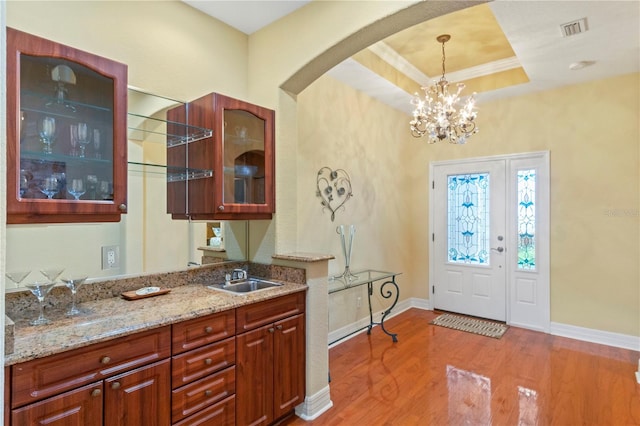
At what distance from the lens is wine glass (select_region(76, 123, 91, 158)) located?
1.80m

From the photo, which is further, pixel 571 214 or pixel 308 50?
pixel 571 214

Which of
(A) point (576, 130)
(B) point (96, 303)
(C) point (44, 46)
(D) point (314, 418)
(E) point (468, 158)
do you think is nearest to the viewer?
(C) point (44, 46)

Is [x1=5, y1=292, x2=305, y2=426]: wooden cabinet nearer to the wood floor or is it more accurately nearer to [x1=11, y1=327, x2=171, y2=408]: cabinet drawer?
[x1=11, y1=327, x2=171, y2=408]: cabinet drawer

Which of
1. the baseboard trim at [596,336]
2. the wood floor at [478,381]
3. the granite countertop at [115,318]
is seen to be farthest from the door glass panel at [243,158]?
the baseboard trim at [596,336]

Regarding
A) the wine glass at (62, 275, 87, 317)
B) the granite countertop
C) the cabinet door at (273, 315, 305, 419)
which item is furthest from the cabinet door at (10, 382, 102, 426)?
the cabinet door at (273, 315, 305, 419)

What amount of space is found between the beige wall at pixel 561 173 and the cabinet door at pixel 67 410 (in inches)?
86.7

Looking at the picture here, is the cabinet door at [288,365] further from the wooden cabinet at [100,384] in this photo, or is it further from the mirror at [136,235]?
the mirror at [136,235]

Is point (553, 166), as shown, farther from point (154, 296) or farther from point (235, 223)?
point (154, 296)

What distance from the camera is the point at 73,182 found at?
1760 millimetres

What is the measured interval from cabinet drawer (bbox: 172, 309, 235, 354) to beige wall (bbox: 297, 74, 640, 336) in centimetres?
155

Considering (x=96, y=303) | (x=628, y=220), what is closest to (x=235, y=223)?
(x=96, y=303)

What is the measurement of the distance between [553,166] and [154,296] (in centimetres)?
449

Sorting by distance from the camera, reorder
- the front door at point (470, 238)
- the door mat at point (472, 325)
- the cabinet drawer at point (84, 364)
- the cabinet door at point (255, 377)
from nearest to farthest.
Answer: the cabinet drawer at point (84, 364)
the cabinet door at point (255, 377)
the door mat at point (472, 325)
the front door at point (470, 238)

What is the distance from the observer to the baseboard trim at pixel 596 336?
12.2 feet
